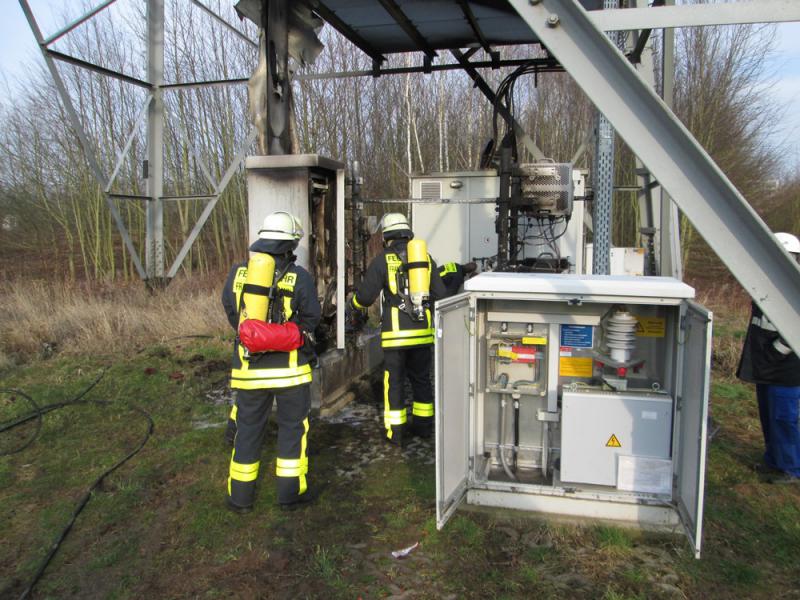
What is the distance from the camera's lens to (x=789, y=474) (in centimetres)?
477

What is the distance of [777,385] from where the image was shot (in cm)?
468

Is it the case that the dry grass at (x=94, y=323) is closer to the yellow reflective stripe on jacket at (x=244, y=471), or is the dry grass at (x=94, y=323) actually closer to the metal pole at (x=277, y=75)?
the metal pole at (x=277, y=75)

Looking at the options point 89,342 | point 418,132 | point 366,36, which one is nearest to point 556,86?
point 418,132

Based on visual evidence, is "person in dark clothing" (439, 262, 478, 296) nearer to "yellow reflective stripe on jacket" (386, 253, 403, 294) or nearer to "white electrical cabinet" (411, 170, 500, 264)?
"yellow reflective stripe on jacket" (386, 253, 403, 294)

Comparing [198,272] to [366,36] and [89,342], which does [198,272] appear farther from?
[366,36]

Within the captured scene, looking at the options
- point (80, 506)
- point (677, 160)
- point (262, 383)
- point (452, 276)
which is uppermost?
point (677, 160)

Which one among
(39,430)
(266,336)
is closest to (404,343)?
(266,336)

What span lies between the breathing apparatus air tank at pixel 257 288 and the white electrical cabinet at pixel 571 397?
1.31 m

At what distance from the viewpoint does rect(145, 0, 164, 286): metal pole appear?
10898 millimetres

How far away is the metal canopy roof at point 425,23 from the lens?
7.15 meters

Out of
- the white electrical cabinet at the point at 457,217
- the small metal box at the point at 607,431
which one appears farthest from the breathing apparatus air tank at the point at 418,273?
the white electrical cabinet at the point at 457,217

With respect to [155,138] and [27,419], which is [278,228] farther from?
[155,138]

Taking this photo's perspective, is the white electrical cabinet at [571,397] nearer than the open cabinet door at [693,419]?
No

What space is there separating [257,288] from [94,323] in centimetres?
675
